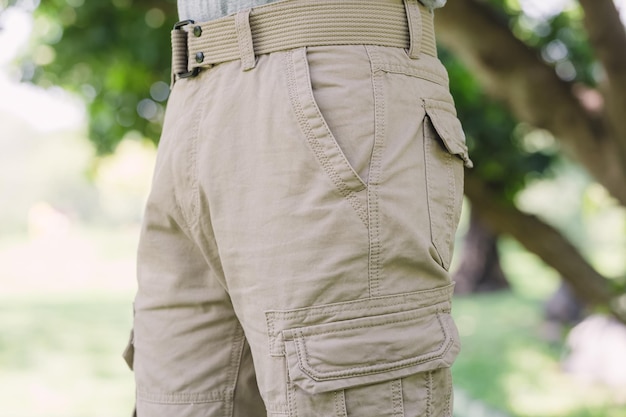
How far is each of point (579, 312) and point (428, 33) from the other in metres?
8.91

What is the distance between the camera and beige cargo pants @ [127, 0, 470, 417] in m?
1.15

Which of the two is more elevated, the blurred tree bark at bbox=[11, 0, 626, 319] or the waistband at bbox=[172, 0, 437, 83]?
the waistband at bbox=[172, 0, 437, 83]

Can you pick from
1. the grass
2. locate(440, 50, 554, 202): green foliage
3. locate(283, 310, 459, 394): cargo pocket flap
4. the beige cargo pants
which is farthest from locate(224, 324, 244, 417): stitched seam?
the grass

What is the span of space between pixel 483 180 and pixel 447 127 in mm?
2998

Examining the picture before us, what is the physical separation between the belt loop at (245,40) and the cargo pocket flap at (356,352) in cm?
39

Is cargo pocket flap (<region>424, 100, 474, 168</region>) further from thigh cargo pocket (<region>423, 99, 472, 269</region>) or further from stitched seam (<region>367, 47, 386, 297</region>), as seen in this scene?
stitched seam (<region>367, 47, 386, 297</region>)

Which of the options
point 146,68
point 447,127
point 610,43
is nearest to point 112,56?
point 146,68

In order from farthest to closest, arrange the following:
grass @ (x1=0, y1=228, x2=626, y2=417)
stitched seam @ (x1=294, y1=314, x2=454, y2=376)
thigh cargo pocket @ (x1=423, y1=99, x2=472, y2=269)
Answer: grass @ (x1=0, y1=228, x2=626, y2=417)
thigh cargo pocket @ (x1=423, y1=99, x2=472, y2=269)
stitched seam @ (x1=294, y1=314, x2=454, y2=376)

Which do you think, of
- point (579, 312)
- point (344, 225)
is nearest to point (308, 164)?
point (344, 225)

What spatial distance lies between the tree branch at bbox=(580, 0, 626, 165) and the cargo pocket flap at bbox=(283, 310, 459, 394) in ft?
6.79

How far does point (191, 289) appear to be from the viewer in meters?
1.33

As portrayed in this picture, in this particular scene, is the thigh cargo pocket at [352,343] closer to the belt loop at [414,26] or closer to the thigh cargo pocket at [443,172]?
the thigh cargo pocket at [443,172]

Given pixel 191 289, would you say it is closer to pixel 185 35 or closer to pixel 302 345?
pixel 302 345

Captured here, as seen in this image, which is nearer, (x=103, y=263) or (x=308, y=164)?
(x=308, y=164)
